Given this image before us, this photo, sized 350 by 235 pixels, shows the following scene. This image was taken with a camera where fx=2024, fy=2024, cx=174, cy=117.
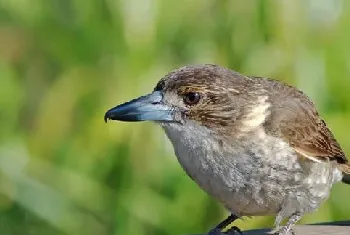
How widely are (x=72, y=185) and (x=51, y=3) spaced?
0.85 meters

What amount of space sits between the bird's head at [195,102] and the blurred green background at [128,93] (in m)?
0.82

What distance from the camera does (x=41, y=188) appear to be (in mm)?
9258

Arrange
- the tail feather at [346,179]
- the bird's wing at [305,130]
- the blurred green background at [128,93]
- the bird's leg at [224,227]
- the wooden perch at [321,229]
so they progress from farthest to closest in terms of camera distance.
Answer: the blurred green background at [128,93] < the tail feather at [346,179] < the bird's leg at [224,227] < the bird's wing at [305,130] < the wooden perch at [321,229]

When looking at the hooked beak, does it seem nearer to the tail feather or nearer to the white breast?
the white breast

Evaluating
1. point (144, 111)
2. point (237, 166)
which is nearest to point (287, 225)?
point (237, 166)

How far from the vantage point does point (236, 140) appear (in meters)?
8.23

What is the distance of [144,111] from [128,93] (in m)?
0.95

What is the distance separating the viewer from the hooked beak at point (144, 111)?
8133mm

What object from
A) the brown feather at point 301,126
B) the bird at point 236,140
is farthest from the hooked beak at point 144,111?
the brown feather at point 301,126

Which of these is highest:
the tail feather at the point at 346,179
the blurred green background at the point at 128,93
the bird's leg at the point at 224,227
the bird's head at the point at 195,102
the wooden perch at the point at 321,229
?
the blurred green background at the point at 128,93

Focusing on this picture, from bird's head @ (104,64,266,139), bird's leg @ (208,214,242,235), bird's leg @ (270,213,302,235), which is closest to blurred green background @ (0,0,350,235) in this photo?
bird's leg @ (208,214,242,235)

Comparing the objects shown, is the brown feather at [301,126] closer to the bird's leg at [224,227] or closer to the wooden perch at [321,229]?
the wooden perch at [321,229]

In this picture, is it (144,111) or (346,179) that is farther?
(346,179)

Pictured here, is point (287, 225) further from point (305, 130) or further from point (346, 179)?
point (346, 179)
